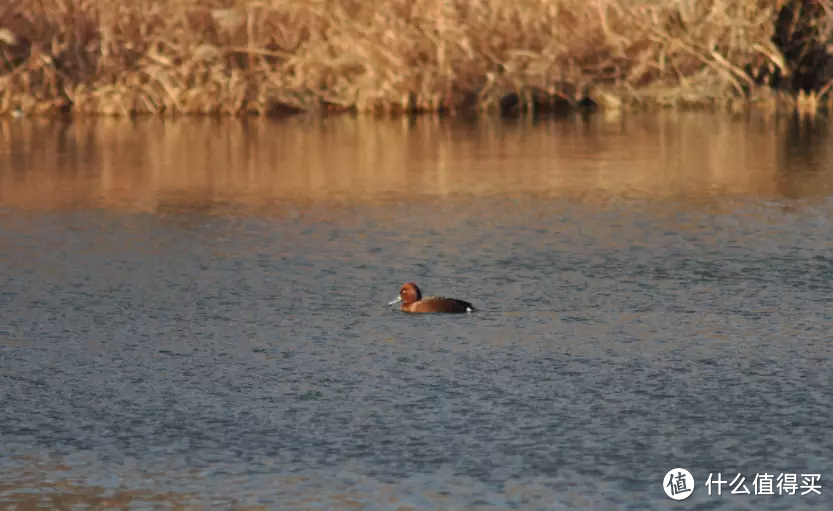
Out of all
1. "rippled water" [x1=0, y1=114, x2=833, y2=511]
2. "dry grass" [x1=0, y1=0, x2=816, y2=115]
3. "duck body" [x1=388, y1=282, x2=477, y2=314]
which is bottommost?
"rippled water" [x1=0, y1=114, x2=833, y2=511]

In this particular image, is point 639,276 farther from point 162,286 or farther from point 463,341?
point 162,286

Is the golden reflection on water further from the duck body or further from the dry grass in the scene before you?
the duck body

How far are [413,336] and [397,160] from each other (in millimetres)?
11639

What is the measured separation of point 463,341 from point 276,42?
22660 millimetres

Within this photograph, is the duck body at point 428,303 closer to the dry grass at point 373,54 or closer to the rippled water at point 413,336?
the rippled water at point 413,336

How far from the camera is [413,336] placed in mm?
11117

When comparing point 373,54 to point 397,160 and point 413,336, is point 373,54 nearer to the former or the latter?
point 397,160

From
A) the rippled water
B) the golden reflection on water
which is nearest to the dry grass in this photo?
the golden reflection on water

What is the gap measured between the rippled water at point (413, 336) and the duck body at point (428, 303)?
0.26 feet

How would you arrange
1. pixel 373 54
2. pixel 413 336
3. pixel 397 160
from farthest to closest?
pixel 373 54
pixel 397 160
pixel 413 336

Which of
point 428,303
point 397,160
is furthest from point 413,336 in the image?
point 397,160

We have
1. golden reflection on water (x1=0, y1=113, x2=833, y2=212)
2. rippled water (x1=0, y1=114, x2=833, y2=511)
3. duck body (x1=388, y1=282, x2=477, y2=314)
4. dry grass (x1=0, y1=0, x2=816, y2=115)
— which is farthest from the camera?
dry grass (x1=0, y1=0, x2=816, y2=115)

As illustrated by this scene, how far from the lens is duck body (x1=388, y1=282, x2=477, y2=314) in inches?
465

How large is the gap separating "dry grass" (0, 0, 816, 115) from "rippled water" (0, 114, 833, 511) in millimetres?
9826
